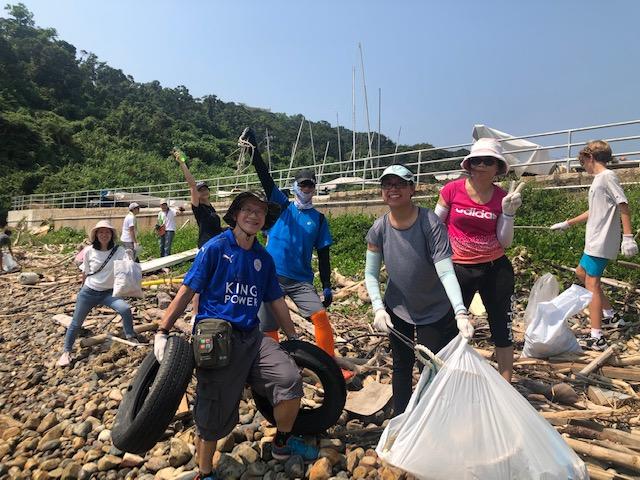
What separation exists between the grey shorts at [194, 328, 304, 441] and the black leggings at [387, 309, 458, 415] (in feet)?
2.27

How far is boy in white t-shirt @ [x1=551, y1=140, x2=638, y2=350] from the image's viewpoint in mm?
4250

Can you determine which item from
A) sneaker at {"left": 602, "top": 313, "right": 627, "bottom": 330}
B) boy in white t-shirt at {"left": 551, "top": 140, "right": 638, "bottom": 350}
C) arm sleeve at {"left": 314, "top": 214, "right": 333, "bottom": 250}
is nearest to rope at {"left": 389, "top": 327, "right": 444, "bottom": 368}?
arm sleeve at {"left": 314, "top": 214, "right": 333, "bottom": 250}

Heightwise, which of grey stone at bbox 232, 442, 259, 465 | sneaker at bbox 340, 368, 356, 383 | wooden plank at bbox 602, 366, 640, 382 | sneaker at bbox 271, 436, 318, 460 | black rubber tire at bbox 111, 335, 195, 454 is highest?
black rubber tire at bbox 111, 335, 195, 454

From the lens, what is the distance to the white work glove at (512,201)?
9.36ft

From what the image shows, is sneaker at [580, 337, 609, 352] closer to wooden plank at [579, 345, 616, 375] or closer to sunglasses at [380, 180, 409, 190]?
wooden plank at [579, 345, 616, 375]

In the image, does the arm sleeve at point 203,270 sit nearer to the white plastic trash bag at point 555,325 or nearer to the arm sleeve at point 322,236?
the arm sleeve at point 322,236

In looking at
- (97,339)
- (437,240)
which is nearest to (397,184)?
(437,240)

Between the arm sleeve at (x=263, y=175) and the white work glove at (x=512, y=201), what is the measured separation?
2023mm

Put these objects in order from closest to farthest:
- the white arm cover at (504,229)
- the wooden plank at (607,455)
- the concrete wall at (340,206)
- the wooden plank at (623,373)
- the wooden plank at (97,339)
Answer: the wooden plank at (607,455) → the white arm cover at (504,229) → the wooden plank at (623,373) → the wooden plank at (97,339) → the concrete wall at (340,206)

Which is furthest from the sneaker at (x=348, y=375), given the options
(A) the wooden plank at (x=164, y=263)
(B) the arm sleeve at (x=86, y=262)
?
(A) the wooden plank at (x=164, y=263)

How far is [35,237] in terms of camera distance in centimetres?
2472

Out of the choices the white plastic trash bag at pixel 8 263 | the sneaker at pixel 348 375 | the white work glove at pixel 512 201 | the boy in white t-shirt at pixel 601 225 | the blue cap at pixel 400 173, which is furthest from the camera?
the white plastic trash bag at pixel 8 263

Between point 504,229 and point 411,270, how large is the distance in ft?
2.61

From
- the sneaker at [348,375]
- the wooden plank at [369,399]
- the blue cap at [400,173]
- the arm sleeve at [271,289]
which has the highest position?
the blue cap at [400,173]
